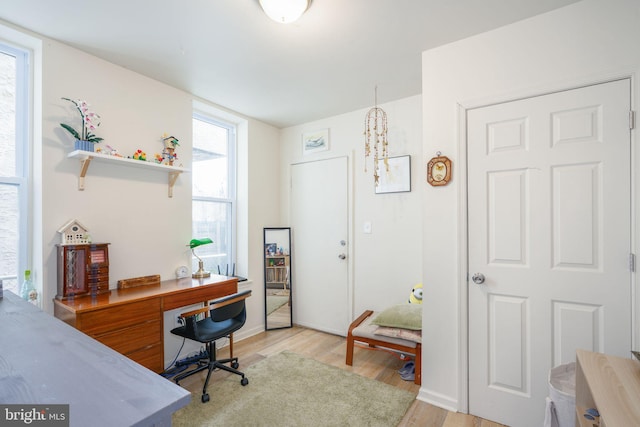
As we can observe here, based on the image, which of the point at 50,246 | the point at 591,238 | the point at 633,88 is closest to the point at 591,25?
the point at 633,88

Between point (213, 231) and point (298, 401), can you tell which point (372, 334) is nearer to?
point (298, 401)

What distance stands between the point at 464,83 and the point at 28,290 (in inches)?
126

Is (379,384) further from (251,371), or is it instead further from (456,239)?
(456,239)

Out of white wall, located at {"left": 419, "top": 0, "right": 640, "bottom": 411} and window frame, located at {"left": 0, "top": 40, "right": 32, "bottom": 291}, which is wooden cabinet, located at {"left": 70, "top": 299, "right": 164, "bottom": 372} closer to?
window frame, located at {"left": 0, "top": 40, "right": 32, "bottom": 291}

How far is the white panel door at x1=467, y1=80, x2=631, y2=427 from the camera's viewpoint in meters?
1.64

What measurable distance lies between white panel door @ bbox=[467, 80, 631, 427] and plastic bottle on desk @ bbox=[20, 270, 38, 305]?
2.90 m

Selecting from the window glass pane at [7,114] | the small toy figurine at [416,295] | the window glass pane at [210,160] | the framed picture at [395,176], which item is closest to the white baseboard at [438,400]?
the small toy figurine at [416,295]

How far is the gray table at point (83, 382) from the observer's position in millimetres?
599

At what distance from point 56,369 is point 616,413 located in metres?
1.64

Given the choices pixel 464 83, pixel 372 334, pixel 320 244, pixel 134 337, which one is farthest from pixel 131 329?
pixel 464 83

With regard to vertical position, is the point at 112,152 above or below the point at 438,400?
above

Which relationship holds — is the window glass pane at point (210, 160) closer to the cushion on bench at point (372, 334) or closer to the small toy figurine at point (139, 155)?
the small toy figurine at point (139, 155)

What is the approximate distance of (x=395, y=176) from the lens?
3.12 metres

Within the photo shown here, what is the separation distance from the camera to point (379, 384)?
2.40m
